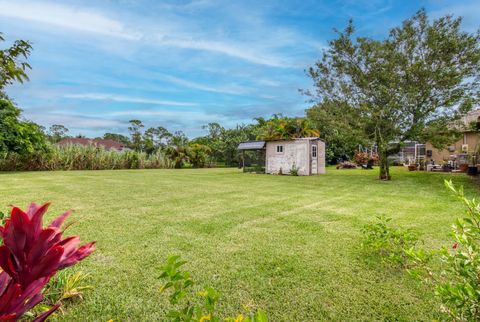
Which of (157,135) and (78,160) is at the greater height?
(157,135)

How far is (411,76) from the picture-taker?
11.7 meters

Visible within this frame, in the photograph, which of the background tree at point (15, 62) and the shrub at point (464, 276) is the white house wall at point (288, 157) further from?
the background tree at point (15, 62)

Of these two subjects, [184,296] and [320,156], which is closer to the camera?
[184,296]

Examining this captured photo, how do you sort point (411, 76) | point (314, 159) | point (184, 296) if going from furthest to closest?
point (314, 159), point (411, 76), point (184, 296)

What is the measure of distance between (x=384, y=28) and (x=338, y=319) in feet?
45.3

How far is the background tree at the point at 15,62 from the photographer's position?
5.68 feet

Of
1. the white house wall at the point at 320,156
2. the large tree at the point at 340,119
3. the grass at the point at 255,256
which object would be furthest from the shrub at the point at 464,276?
the white house wall at the point at 320,156

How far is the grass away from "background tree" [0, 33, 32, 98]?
185 cm

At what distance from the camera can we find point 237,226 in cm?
464

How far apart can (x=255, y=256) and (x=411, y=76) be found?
12297mm

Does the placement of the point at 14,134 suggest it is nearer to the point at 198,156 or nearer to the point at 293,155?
the point at 198,156

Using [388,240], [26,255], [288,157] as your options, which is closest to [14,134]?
[288,157]

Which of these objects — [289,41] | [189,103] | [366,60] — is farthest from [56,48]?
[189,103]

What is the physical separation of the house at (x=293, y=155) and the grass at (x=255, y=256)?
1029 cm
